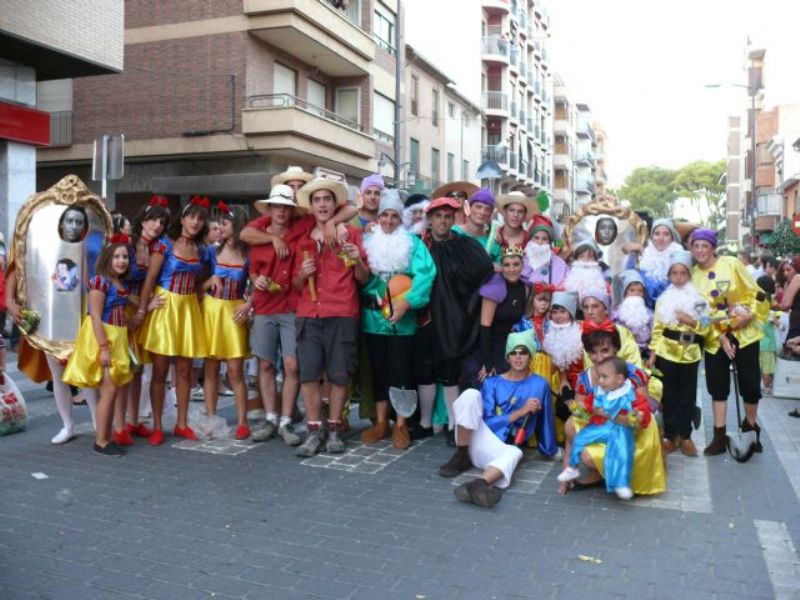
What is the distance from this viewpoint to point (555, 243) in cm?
756

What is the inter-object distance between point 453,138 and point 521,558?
35.0m

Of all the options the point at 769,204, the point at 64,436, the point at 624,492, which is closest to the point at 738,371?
the point at 624,492

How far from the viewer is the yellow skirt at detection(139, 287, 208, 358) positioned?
21.3ft

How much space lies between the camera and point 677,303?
6453mm

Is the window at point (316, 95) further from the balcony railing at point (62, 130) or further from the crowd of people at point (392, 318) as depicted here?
the crowd of people at point (392, 318)

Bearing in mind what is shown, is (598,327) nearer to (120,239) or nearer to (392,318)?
(392,318)

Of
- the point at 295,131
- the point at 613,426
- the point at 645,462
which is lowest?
the point at 645,462

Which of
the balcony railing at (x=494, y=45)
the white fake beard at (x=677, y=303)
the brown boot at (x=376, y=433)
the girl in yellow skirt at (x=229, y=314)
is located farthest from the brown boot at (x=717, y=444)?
the balcony railing at (x=494, y=45)

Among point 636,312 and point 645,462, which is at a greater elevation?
point 636,312

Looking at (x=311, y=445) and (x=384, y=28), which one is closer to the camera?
(x=311, y=445)

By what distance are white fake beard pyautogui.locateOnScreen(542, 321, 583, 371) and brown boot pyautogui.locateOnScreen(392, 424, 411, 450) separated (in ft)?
4.59

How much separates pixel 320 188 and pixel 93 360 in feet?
7.38

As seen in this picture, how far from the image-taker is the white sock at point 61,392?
6680 millimetres

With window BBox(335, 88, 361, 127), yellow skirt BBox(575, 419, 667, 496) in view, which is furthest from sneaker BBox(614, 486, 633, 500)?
window BBox(335, 88, 361, 127)
